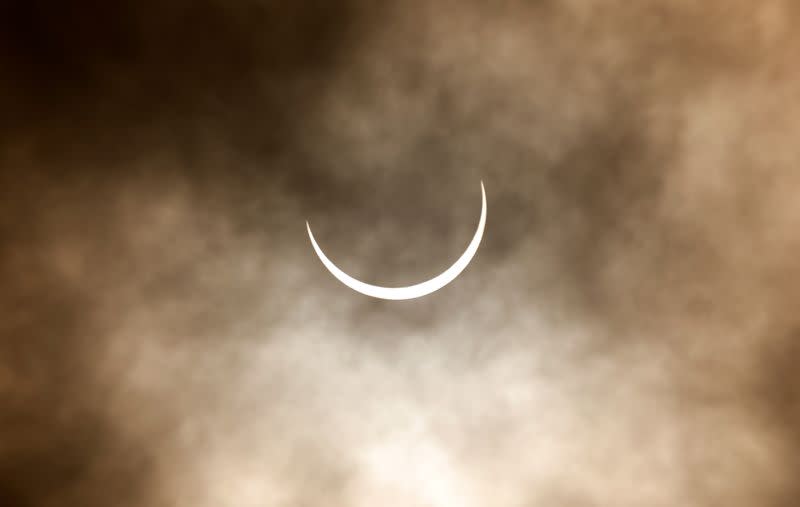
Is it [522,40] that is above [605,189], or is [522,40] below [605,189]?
above

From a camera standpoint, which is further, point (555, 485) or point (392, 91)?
point (555, 485)

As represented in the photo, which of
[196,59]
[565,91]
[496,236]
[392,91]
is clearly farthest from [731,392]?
[196,59]

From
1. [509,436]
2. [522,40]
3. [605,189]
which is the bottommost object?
[509,436]

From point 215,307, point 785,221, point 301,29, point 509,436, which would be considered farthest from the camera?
point 509,436

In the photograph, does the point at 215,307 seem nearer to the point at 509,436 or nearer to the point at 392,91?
the point at 392,91

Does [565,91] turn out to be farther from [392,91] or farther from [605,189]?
[392,91]

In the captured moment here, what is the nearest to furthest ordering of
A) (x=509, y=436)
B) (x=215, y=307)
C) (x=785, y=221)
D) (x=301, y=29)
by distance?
(x=301, y=29), (x=785, y=221), (x=215, y=307), (x=509, y=436)

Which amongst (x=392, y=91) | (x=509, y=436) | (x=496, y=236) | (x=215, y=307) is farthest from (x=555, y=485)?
(x=392, y=91)
